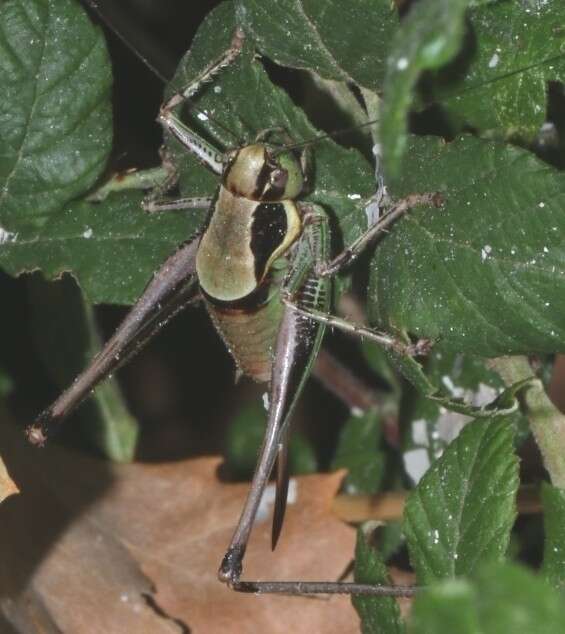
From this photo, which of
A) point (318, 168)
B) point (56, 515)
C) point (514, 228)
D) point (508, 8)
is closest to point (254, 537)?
point (56, 515)

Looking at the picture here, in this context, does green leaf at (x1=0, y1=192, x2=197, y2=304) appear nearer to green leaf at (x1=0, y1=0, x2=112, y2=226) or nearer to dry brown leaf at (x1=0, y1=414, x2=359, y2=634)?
green leaf at (x1=0, y1=0, x2=112, y2=226)

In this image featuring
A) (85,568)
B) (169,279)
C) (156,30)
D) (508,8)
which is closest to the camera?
(508,8)

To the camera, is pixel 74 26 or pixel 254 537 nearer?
pixel 74 26

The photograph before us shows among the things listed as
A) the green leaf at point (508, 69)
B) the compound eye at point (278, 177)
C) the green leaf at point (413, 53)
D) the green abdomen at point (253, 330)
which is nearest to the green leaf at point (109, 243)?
the green abdomen at point (253, 330)

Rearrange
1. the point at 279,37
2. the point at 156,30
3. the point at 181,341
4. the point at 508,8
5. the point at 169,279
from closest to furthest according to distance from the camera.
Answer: the point at 508,8
the point at 279,37
the point at 169,279
the point at 156,30
the point at 181,341

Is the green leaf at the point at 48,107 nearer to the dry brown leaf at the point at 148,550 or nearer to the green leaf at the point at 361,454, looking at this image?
the dry brown leaf at the point at 148,550

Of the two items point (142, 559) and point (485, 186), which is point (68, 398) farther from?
point (485, 186)

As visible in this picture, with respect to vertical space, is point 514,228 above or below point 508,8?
below
